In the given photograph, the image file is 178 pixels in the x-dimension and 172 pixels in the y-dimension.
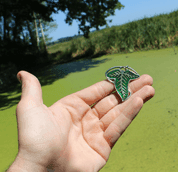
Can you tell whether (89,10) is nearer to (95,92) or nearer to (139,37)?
(139,37)

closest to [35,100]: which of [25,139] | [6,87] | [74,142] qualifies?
[25,139]

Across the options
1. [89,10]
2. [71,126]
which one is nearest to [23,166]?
[71,126]

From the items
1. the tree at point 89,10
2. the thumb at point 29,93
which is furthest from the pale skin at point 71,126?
the tree at point 89,10

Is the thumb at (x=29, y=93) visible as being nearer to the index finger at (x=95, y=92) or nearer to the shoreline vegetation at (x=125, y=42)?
the index finger at (x=95, y=92)

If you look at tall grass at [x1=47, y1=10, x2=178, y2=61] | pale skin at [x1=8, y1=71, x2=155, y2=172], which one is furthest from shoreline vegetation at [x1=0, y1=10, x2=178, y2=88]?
pale skin at [x1=8, y1=71, x2=155, y2=172]

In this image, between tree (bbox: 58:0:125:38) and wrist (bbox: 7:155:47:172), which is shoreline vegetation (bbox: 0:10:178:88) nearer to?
tree (bbox: 58:0:125:38)

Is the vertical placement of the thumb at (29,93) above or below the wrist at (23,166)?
above
